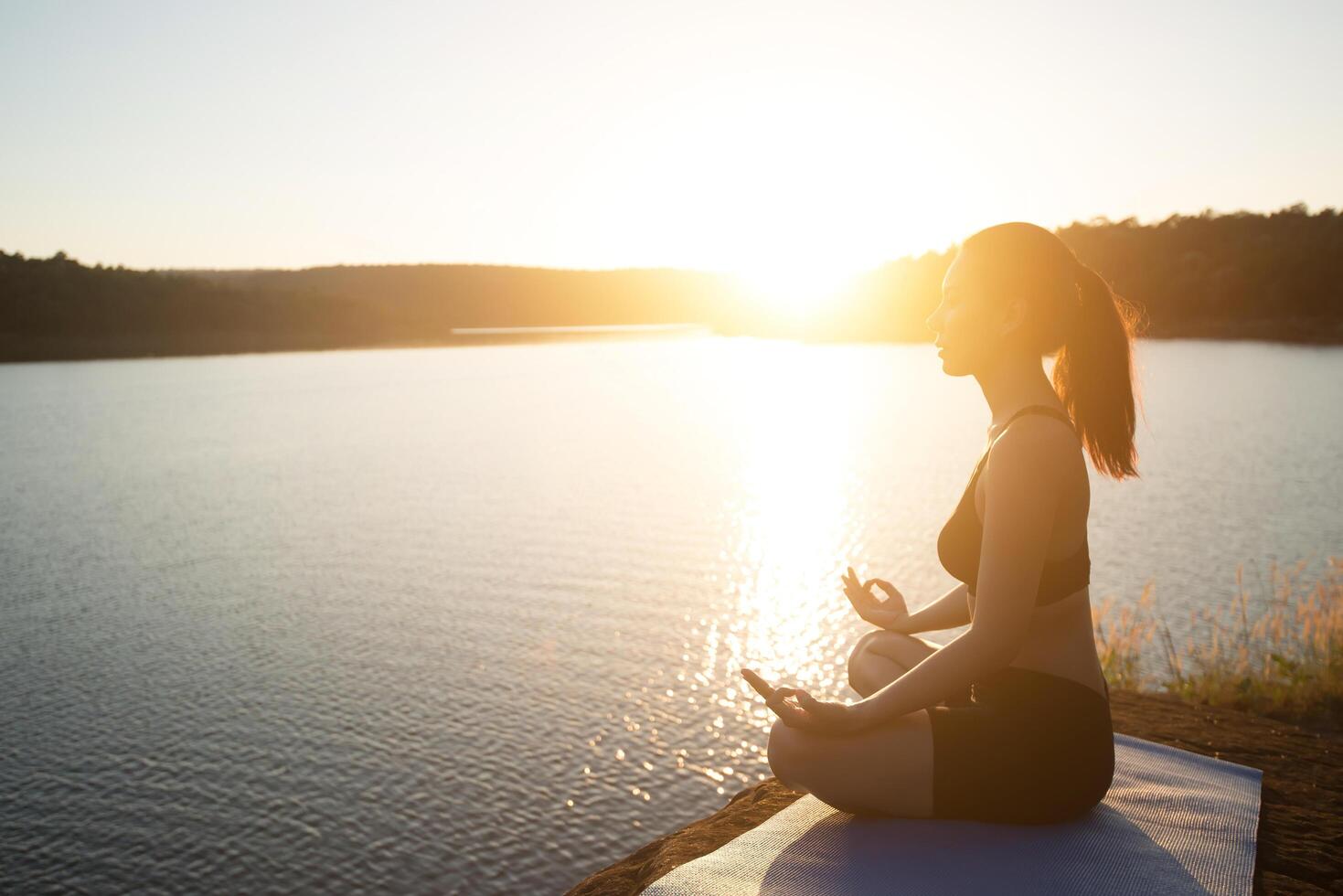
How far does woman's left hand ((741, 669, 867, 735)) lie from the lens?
107 inches

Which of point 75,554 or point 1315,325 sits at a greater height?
point 1315,325

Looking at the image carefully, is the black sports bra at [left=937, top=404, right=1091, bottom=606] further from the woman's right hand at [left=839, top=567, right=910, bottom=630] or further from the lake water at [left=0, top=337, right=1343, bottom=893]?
the lake water at [left=0, top=337, right=1343, bottom=893]

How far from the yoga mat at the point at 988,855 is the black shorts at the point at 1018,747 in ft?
0.43

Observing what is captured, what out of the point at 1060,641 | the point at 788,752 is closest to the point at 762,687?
the point at 788,752

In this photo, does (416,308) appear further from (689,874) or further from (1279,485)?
(689,874)

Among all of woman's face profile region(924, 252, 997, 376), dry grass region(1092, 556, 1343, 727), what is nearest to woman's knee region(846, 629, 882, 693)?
woman's face profile region(924, 252, 997, 376)

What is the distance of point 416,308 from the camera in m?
139

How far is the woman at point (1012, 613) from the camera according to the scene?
2686mm

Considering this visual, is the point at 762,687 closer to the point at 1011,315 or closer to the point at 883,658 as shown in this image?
the point at 883,658

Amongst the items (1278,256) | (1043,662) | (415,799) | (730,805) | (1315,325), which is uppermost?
(1278,256)

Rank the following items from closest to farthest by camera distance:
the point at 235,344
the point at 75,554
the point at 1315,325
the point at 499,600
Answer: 1. the point at 499,600
2. the point at 75,554
3. the point at 1315,325
4. the point at 235,344

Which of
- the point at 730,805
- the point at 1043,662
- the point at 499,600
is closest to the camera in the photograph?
the point at 1043,662

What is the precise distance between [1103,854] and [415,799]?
7032mm

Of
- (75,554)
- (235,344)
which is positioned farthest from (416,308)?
(75,554)
